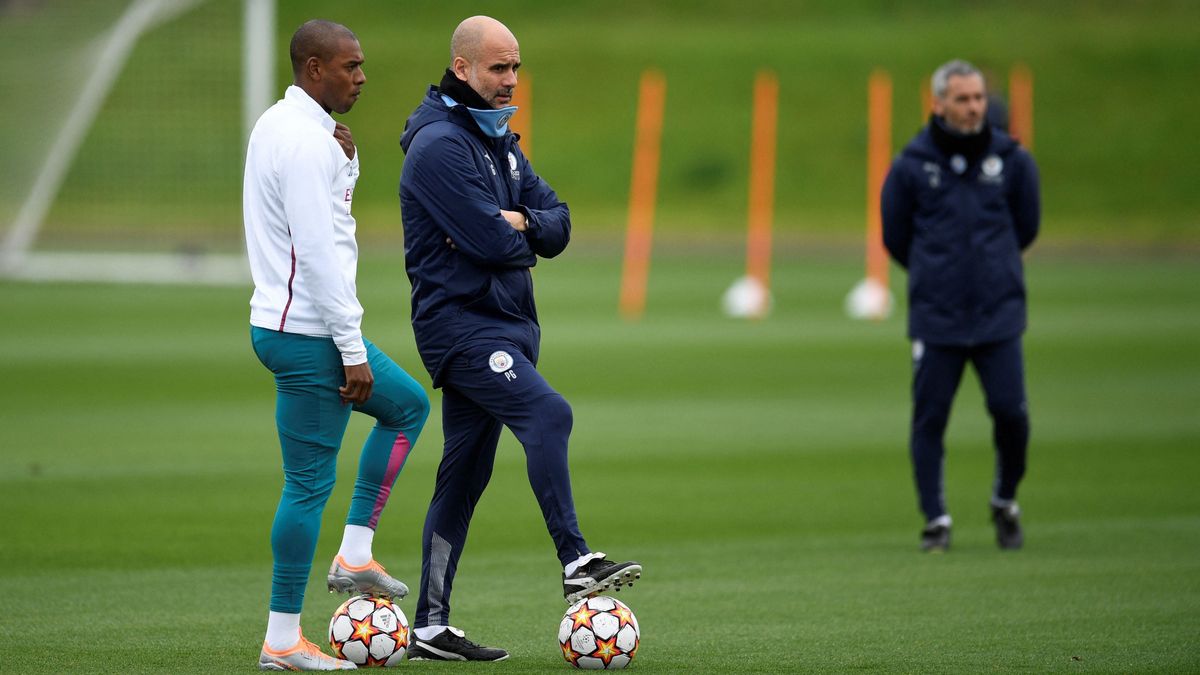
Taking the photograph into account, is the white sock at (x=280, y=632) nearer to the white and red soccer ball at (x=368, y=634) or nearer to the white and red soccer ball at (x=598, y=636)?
the white and red soccer ball at (x=368, y=634)

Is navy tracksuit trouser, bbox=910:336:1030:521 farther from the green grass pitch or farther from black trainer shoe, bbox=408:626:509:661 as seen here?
black trainer shoe, bbox=408:626:509:661

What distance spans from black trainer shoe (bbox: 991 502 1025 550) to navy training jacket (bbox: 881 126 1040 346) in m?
0.90

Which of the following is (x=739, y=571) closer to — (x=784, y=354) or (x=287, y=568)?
(x=287, y=568)

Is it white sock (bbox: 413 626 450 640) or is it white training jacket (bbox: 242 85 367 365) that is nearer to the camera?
white training jacket (bbox: 242 85 367 365)

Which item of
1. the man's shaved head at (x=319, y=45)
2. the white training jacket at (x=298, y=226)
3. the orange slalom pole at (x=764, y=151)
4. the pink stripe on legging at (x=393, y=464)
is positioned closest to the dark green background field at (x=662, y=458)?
the pink stripe on legging at (x=393, y=464)

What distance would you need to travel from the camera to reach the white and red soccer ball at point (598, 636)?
6.11 meters

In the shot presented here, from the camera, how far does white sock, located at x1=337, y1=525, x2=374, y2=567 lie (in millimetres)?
6238

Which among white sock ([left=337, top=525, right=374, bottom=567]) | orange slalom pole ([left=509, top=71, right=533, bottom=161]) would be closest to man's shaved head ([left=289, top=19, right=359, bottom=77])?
white sock ([left=337, top=525, right=374, bottom=567])

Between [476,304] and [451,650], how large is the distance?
126 cm

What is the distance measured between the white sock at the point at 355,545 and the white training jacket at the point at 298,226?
669 millimetres

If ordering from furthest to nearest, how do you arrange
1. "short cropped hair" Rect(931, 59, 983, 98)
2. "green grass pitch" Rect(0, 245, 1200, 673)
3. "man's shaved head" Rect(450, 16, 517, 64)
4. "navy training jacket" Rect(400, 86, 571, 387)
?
"short cropped hair" Rect(931, 59, 983, 98)
"green grass pitch" Rect(0, 245, 1200, 673)
"man's shaved head" Rect(450, 16, 517, 64)
"navy training jacket" Rect(400, 86, 571, 387)

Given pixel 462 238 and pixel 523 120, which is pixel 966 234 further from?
pixel 523 120

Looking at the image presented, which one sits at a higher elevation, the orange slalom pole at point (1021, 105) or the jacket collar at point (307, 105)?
the orange slalom pole at point (1021, 105)

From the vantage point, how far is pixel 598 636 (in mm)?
6105
